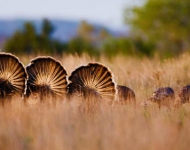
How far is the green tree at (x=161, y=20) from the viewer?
116ft

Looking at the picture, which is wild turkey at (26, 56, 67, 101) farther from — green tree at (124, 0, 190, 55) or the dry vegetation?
green tree at (124, 0, 190, 55)

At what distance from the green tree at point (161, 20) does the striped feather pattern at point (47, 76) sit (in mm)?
26864

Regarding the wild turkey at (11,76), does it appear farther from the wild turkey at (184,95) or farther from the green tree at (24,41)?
the green tree at (24,41)

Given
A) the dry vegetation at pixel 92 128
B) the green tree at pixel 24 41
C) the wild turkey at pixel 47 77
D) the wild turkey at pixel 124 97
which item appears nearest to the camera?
the dry vegetation at pixel 92 128

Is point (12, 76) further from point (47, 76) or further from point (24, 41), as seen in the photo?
point (24, 41)

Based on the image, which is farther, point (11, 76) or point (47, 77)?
point (47, 77)

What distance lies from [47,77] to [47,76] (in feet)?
0.05

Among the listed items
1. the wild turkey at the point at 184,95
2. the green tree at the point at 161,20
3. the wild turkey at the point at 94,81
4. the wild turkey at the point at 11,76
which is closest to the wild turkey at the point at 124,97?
the wild turkey at the point at 94,81

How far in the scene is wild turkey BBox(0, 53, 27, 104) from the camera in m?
8.53

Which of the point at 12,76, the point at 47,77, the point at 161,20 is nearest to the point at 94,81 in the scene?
the point at 47,77

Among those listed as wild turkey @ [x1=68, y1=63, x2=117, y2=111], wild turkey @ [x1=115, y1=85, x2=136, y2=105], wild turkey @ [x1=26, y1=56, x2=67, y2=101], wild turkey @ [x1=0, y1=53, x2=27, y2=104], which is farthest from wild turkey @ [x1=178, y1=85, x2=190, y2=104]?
wild turkey @ [x1=0, y1=53, x2=27, y2=104]

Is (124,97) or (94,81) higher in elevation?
(94,81)

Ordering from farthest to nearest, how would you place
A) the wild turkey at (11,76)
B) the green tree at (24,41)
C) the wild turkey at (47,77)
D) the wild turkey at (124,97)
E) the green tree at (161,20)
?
the green tree at (24,41) < the green tree at (161,20) < the wild turkey at (47,77) < the wild turkey at (11,76) < the wild turkey at (124,97)

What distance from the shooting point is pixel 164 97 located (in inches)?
344
